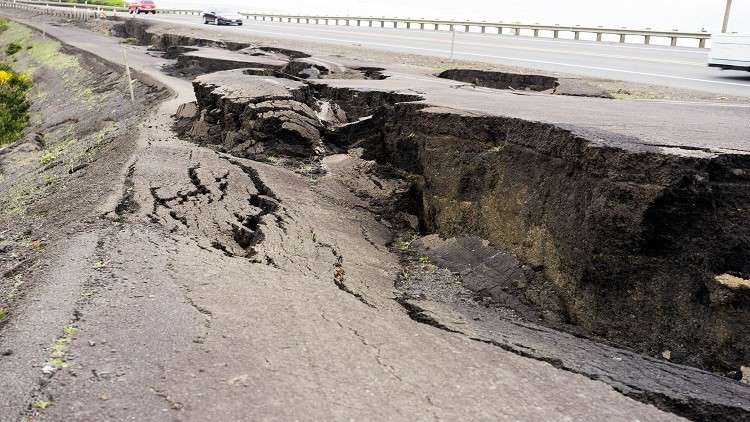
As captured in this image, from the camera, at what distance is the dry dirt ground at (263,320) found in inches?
126

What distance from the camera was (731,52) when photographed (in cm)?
1378

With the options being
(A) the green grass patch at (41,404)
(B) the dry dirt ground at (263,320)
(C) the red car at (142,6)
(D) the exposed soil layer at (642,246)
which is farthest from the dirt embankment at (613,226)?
(C) the red car at (142,6)

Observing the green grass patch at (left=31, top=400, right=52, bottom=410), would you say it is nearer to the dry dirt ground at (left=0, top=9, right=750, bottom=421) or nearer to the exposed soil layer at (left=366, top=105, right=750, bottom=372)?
the dry dirt ground at (left=0, top=9, right=750, bottom=421)

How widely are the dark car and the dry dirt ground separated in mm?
29406

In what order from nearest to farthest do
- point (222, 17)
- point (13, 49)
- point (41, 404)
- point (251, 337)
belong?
1. point (41, 404)
2. point (251, 337)
3. point (13, 49)
4. point (222, 17)

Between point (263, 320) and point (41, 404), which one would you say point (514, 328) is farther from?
point (41, 404)

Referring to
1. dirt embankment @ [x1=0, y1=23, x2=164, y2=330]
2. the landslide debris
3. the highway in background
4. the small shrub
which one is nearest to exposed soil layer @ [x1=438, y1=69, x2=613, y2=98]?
the highway in background

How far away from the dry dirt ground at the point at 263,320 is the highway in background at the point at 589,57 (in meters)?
8.12

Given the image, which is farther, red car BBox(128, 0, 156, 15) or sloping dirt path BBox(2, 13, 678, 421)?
red car BBox(128, 0, 156, 15)

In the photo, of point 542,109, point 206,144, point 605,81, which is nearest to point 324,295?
point 542,109

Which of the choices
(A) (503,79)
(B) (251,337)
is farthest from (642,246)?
(A) (503,79)

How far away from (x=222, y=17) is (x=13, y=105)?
17.5 meters

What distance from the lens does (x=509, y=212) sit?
19.2 ft

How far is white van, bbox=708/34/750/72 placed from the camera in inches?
531
